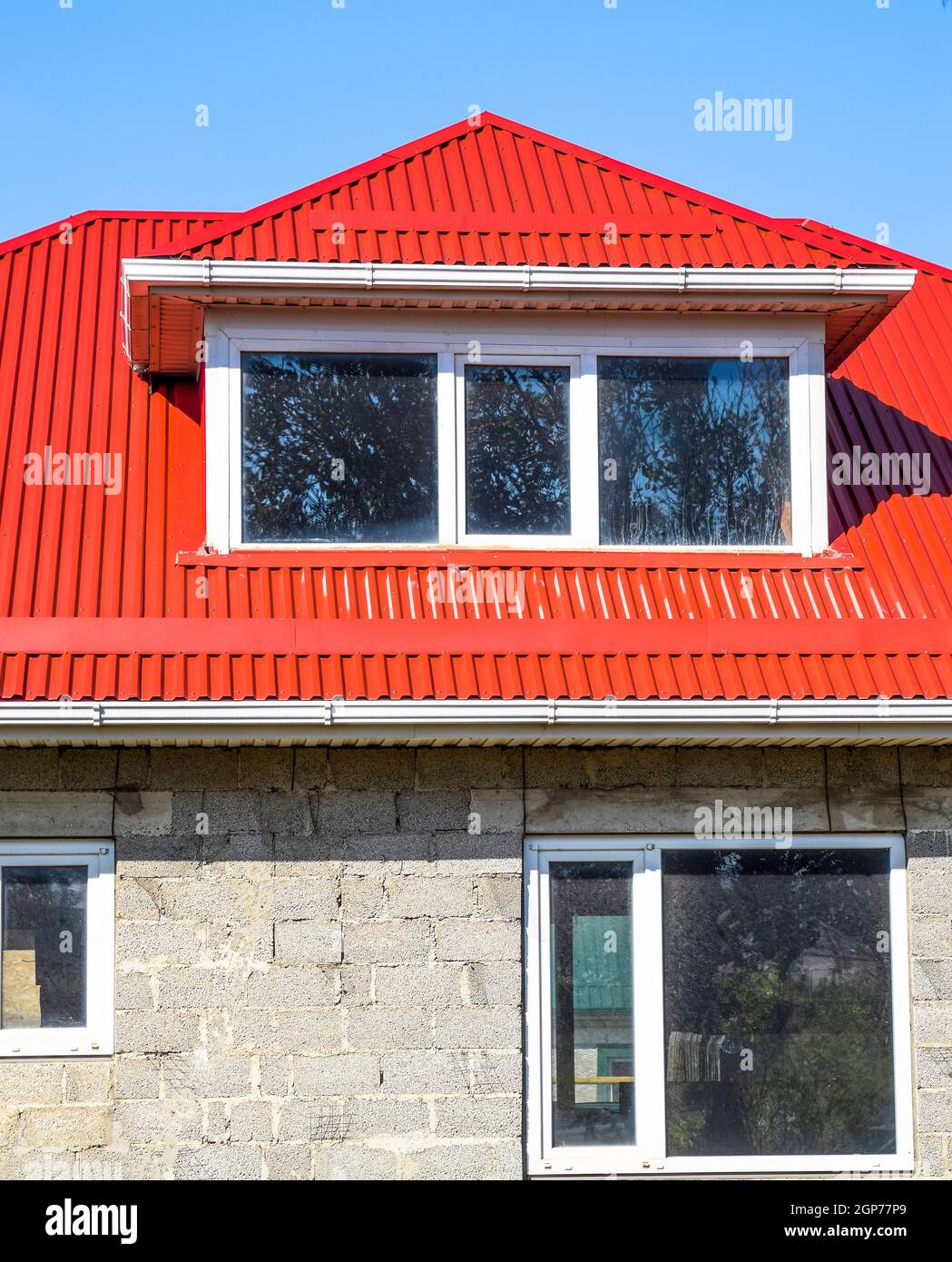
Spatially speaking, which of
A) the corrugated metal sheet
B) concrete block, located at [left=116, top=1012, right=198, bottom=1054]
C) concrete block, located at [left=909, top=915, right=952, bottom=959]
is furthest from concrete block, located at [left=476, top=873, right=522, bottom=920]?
the corrugated metal sheet

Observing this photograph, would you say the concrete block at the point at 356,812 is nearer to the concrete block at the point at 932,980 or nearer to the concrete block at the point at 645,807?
the concrete block at the point at 645,807

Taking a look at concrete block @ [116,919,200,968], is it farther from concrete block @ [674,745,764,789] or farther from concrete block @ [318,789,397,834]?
concrete block @ [674,745,764,789]

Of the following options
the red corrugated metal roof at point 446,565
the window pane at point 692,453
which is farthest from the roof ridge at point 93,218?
the window pane at point 692,453

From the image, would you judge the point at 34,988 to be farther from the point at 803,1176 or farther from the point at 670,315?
the point at 670,315

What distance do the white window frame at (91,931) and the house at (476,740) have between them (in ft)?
0.07

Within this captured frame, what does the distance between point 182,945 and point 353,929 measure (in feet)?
2.70

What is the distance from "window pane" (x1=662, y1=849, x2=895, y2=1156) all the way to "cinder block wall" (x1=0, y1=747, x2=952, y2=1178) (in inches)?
9.1

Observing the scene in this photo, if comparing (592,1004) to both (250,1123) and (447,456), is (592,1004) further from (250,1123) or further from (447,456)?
(447,456)

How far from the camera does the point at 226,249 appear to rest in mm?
8641

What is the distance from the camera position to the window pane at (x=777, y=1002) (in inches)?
304

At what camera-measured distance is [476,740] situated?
24.7 feet

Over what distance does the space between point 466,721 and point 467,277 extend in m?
2.59

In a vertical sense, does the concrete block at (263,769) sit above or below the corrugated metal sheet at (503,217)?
below

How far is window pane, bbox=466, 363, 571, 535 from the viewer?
28.2ft
